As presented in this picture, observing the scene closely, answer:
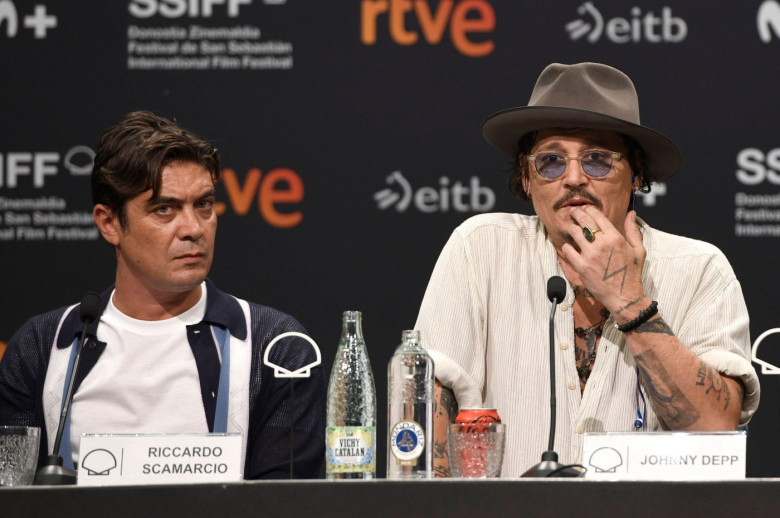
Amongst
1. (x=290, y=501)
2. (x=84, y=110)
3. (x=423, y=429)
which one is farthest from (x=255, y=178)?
(x=290, y=501)

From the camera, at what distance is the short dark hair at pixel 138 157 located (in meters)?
2.78

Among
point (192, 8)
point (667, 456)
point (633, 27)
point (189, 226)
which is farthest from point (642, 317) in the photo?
point (192, 8)

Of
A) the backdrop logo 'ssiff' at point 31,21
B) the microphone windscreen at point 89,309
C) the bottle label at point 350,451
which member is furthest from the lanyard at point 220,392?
the backdrop logo 'ssiff' at point 31,21

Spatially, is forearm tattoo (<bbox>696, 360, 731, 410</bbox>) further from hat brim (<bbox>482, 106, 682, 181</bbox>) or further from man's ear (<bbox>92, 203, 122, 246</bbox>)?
man's ear (<bbox>92, 203, 122, 246</bbox>)

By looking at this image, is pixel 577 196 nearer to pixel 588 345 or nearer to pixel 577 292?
pixel 577 292

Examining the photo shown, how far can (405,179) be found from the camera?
3.93m

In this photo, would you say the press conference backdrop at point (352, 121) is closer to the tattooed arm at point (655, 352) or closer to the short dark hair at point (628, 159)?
the short dark hair at point (628, 159)

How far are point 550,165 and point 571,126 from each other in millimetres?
117

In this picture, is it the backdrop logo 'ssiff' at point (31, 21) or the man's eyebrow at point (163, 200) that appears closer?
the man's eyebrow at point (163, 200)

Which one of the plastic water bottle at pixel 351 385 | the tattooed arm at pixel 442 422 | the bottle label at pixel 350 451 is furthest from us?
the tattooed arm at pixel 442 422

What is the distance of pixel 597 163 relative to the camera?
8.99ft

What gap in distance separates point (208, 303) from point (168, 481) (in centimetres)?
106

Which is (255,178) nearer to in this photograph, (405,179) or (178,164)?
(405,179)

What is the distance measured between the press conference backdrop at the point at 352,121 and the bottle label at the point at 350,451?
1.94 metres
